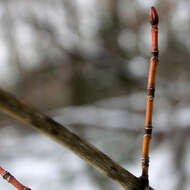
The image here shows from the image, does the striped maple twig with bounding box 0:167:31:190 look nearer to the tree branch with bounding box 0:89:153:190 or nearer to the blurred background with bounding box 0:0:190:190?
the tree branch with bounding box 0:89:153:190

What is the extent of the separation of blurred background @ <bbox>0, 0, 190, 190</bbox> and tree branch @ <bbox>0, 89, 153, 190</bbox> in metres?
1.48

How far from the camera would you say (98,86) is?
Answer: 3467 mm

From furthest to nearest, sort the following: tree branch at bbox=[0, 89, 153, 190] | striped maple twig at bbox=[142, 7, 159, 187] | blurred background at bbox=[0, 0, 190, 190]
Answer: blurred background at bbox=[0, 0, 190, 190] → striped maple twig at bbox=[142, 7, 159, 187] → tree branch at bbox=[0, 89, 153, 190]

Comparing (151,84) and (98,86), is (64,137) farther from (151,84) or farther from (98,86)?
(98,86)

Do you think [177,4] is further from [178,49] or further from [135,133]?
[135,133]

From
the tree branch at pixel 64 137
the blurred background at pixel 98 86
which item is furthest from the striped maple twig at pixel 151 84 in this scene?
the blurred background at pixel 98 86

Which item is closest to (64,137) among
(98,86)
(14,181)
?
(14,181)

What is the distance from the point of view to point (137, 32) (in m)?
3.02

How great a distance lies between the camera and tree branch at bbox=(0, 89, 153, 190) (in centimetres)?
28

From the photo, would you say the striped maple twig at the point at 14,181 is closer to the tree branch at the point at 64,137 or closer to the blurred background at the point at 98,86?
the tree branch at the point at 64,137

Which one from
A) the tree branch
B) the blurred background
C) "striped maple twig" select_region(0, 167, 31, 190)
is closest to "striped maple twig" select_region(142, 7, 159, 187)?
the tree branch

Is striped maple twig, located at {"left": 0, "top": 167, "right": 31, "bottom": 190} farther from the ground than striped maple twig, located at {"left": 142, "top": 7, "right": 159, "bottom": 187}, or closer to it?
closer to it

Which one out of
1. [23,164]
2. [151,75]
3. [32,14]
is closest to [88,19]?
[32,14]

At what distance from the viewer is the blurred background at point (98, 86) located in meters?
2.04
